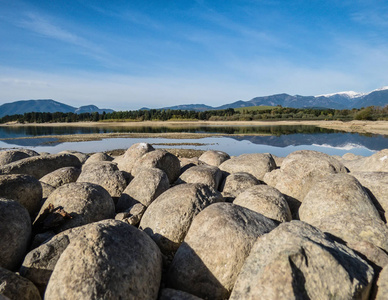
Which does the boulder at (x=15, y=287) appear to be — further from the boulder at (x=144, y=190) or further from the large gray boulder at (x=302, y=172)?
the large gray boulder at (x=302, y=172)

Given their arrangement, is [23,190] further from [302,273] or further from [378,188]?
[378,188]

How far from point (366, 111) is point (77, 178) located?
102560 millimetres

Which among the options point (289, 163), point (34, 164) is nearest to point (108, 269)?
point (289, 163)

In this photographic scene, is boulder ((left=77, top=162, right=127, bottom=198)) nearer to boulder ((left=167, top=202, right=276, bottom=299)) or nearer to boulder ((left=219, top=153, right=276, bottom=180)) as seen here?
boulder ((left=167, top=202, right=276, bottom=299))

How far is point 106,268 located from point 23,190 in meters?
4.82

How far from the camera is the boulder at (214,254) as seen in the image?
15.2 feet

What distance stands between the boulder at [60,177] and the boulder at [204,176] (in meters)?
3.96

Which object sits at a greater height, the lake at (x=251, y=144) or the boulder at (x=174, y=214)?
the boulder at (x=174, y=214)

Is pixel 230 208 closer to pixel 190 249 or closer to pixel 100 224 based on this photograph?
pixel 190 249

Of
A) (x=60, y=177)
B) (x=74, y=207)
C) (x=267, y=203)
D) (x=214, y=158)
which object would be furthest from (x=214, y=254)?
(x=214, y=158)

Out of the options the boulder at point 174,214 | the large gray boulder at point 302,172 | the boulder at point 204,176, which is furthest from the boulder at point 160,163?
the large gray boulder at point 302,172

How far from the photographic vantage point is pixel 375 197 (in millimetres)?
7016

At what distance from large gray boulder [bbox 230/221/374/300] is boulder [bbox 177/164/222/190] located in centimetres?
529

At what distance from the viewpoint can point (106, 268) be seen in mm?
3646
